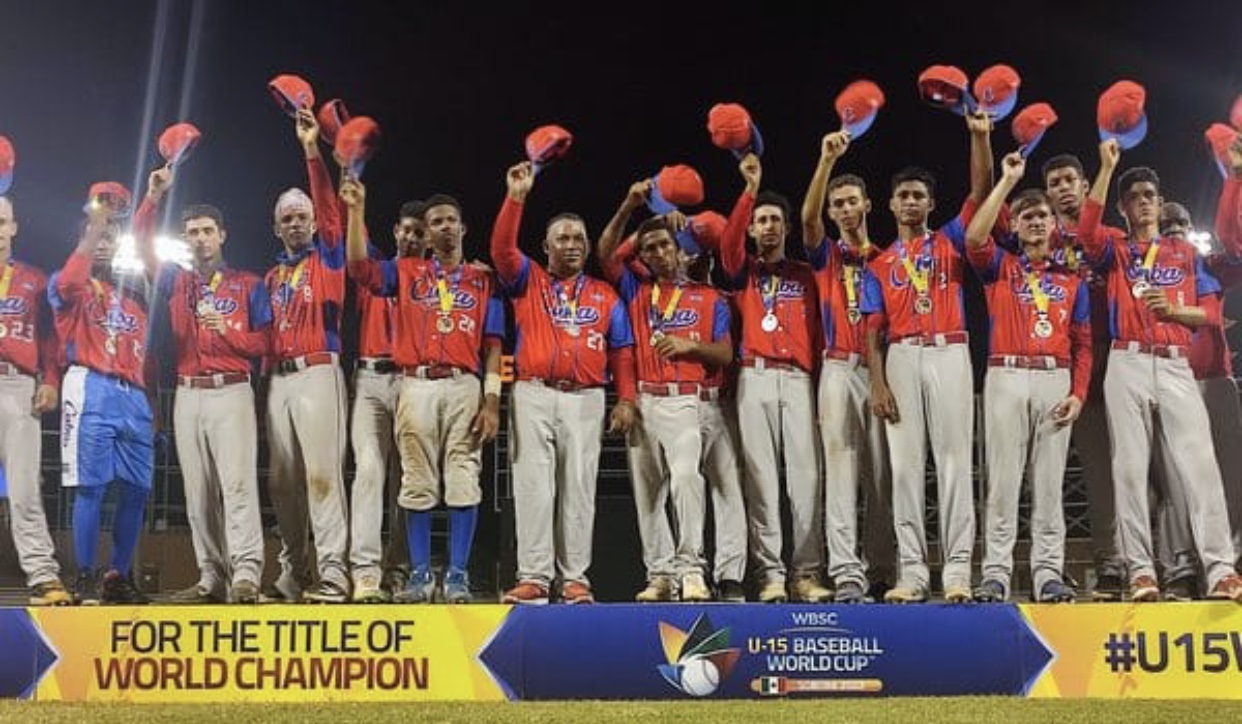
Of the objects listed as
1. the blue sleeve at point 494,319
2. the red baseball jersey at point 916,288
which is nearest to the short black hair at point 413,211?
the blue sleeve at point 494,319

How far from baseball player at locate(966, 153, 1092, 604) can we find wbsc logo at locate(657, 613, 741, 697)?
1.35 meters

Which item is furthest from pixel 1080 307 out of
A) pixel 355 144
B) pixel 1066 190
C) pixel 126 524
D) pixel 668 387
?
pixel 126 524

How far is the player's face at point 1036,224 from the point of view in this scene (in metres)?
6.15

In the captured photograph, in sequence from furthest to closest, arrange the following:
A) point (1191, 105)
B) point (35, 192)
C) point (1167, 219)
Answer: point (35, 192), point (1191, 105), point (1167, 219)

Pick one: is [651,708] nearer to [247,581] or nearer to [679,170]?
[247,581]

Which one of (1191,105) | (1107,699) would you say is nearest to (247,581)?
(1107,699)

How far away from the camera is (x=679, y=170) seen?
6.18 metres

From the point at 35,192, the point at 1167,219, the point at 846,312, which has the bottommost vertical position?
the point at 846,312

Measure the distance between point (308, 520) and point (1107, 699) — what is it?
410cm

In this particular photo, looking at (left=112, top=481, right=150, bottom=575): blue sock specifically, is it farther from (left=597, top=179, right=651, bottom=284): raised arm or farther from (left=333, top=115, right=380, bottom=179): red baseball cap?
(left=597, top=179, right=651, bottom=284): raised arm

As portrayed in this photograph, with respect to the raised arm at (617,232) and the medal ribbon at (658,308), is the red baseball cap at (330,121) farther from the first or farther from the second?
the medal ribbon at (658,308)

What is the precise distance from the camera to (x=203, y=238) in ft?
21.3

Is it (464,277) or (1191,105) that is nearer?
(464,277)

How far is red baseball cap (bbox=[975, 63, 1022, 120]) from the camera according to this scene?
6.04 metres
